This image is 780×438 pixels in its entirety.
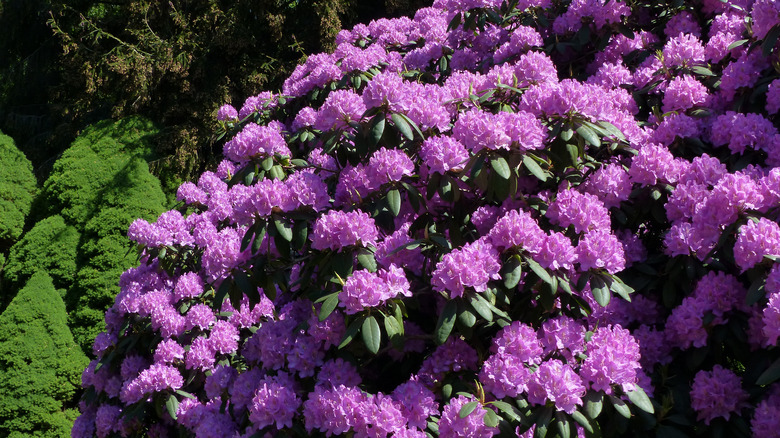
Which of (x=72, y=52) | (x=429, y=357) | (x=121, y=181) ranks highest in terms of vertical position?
(x=429, y=357)

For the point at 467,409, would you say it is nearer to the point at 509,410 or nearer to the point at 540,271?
the point at 509,410

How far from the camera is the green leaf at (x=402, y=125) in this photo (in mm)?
1892

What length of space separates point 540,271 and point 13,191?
6.53 metres

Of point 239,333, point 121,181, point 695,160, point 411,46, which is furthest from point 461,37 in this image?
point 121,181

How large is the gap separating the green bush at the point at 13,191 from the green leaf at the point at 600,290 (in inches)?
248

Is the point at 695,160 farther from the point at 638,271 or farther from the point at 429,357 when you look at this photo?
the point at 429,357

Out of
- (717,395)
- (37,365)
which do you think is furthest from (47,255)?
(717,395)

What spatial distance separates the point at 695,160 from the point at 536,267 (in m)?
0.72

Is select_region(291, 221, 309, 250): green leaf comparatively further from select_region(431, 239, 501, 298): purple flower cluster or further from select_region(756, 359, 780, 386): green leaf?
select_region(756, 359, 780, 386): green leaf

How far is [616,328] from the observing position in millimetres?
1669

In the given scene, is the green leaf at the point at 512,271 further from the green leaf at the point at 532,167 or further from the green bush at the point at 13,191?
the green bush at the point at 13,191

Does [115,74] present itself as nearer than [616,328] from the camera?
No

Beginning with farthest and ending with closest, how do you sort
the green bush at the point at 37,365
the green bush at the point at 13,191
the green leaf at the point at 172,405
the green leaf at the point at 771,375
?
the green bush at the point at 13,191
the green bush at the point at 37,365
the green leaf at the point at 172,405
the green leaf at the point at 771,375

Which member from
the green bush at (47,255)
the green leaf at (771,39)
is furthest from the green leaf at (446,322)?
the green bush at (47,255)
